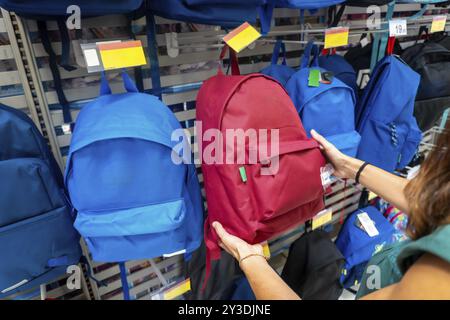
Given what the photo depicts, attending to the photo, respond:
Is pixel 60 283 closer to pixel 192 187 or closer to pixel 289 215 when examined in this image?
pixel 192 187

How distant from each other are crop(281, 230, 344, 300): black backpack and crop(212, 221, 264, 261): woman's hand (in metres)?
0.55

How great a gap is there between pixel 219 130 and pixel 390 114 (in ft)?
2.40

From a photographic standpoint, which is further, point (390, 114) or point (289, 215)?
point (390, 114)

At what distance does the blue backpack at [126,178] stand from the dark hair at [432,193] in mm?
520

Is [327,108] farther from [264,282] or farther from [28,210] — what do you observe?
[28,210]

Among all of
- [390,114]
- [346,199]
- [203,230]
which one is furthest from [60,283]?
[346,199]

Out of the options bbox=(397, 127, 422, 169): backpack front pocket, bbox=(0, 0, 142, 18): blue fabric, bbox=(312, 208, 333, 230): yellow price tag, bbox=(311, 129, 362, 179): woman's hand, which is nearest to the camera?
bbox=(0, 0, 142, 18): blue fabric

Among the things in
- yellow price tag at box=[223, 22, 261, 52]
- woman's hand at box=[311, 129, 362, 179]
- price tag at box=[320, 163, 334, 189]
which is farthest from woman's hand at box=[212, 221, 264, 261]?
yellow price tag at box=[223, 22, 261, 52]

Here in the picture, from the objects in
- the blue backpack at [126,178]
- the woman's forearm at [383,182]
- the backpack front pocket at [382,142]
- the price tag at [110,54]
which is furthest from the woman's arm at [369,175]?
the price tag at [110,54]

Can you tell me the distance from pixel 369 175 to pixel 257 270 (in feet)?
1.64

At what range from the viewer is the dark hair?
1.44 ft

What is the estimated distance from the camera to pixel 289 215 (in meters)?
0.83

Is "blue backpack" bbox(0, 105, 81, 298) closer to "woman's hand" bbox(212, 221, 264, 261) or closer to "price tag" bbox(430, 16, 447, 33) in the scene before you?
"woman's hand" bbox(212, 221, 264, 261)
